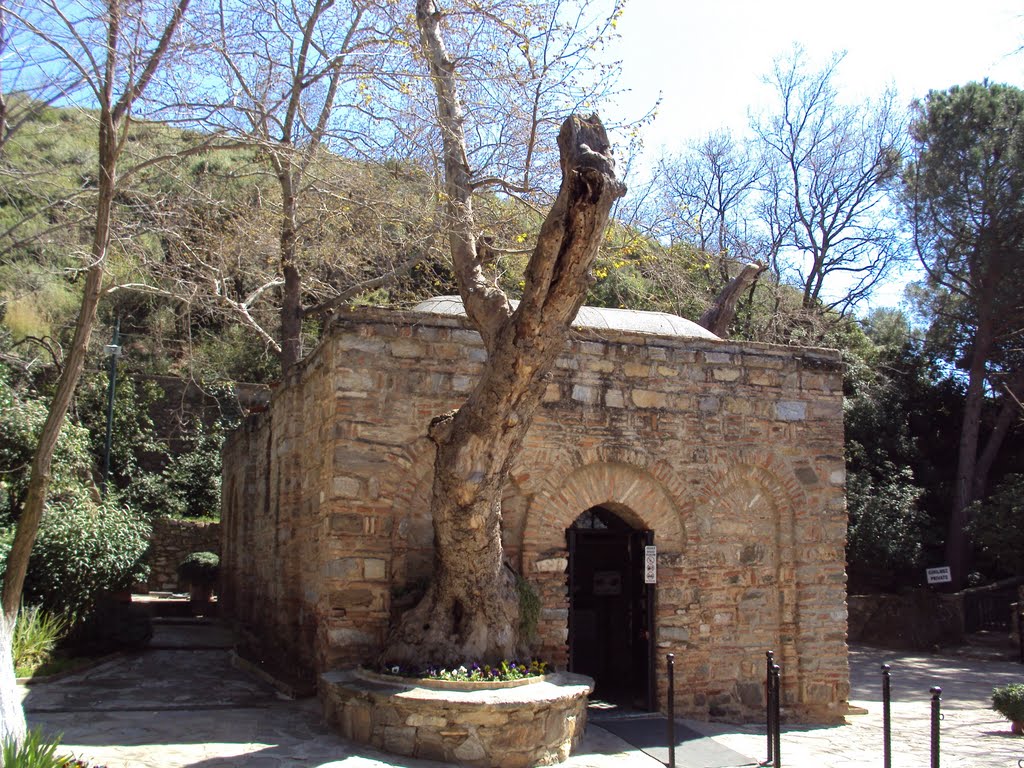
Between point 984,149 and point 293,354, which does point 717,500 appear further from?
point 984,149

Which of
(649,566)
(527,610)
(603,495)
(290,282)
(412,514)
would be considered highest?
(290,282)

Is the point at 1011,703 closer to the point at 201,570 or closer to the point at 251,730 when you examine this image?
the point at 251,730

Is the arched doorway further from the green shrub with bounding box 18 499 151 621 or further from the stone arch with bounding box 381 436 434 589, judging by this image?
the green shrub with bounding box 18 499 151 621

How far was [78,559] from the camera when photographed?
10641mm

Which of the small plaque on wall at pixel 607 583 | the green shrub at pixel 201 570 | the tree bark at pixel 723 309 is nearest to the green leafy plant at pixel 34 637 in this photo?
the small plaque on wall at pixel 607 583

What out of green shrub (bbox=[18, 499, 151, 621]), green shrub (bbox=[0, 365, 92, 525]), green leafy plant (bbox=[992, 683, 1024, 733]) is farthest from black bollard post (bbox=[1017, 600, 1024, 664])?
green shrub (bbox=[0, 365, 92, 525])

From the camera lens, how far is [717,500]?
371 inches

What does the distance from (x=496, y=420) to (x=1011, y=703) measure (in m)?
6.58

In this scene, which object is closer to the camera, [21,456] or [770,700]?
[770,700]

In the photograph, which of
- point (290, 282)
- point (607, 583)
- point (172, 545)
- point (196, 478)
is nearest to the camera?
point (607, 583)

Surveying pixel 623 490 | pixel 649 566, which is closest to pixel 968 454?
pixel 649 566

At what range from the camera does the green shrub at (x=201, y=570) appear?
17.5 meters

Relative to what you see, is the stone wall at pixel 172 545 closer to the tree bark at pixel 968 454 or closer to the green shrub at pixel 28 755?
the green shrub at pixel 28 755

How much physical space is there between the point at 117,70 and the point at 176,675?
610cm
